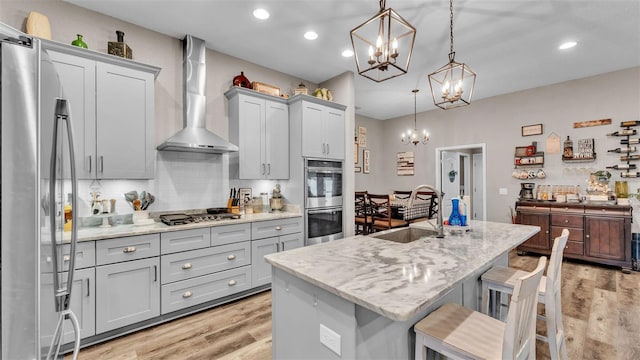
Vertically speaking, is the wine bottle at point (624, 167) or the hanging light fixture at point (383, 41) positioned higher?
the hanging light fixture at point (383, 41)

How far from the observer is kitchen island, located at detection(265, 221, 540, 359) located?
110 cm

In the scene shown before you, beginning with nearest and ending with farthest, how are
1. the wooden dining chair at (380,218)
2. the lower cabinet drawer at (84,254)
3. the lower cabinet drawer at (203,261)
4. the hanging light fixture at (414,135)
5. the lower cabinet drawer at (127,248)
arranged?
1. the lower cabinet drawer at (84,254)
2. the lower cabinet drawer at (127,248)
3. the lower cabinet drawer at (203,261)
4. the wooden dining chair at (380,218)
5. the hanging light fixture at (414,135)

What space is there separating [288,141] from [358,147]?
3.18m

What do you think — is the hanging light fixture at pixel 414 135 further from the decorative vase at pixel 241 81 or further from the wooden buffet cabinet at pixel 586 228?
the decorative vase at pixel 241 81

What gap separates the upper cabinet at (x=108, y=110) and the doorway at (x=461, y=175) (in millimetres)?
5612

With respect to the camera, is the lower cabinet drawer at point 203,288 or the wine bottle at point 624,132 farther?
the wine bottle at point 624,132

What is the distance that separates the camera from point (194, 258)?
265 centimetres

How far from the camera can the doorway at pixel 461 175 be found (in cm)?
628

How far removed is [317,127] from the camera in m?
3.80

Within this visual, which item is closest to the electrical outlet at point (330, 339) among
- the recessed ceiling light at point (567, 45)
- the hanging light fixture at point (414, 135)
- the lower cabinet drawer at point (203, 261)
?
the lower cabinet drawer at point (203, 261)

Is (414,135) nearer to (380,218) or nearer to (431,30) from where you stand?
(380,218)

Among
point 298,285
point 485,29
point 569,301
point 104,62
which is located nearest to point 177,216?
point 104,62

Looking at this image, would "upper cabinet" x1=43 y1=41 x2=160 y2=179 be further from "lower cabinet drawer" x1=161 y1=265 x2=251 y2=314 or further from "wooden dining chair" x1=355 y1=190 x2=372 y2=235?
"wooden dining chair" x1=355 y1=190 x2=372 y2=235

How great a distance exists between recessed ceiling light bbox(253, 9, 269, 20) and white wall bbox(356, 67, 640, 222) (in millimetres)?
3678
